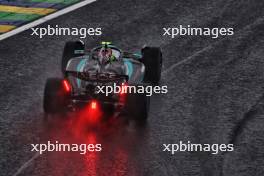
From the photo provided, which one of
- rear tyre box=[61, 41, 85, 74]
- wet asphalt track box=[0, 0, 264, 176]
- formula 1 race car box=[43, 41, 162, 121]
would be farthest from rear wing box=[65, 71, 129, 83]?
rear tyre box=[61, 41, 85, 74]

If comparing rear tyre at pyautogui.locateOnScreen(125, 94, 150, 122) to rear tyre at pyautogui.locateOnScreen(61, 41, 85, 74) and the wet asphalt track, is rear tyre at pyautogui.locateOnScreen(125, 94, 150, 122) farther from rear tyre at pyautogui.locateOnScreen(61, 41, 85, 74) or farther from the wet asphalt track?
rear tyre at pyautogui.locateOnScreen(61, 41, 85, 74)

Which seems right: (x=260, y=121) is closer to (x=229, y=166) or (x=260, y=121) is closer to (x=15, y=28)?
(x=229, y=166)

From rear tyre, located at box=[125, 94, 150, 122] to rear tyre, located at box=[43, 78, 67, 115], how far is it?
60.2 inches

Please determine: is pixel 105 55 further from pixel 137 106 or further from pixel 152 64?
pixel 152 64

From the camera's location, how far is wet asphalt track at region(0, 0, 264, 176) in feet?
75.2

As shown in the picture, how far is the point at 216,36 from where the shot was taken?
30938 millimetres

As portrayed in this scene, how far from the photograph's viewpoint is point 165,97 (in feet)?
87.0

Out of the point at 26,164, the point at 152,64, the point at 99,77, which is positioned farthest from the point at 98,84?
the point at 26,164

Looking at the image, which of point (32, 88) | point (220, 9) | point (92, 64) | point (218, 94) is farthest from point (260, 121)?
point (220, 9)

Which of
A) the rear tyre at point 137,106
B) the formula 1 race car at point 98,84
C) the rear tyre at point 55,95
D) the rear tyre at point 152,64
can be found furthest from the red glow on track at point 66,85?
the rear tyre at point 152,64

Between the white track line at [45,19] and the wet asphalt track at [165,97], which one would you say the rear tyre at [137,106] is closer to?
the wet asphalt track at [165,97]

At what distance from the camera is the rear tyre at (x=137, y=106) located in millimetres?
24234

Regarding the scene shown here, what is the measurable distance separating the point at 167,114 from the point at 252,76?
362 centimetres

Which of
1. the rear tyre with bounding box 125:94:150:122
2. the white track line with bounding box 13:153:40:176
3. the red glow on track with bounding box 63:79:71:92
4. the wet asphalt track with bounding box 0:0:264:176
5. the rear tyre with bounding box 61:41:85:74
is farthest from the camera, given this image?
the rear tyre with bounding box 61:41:85:74
